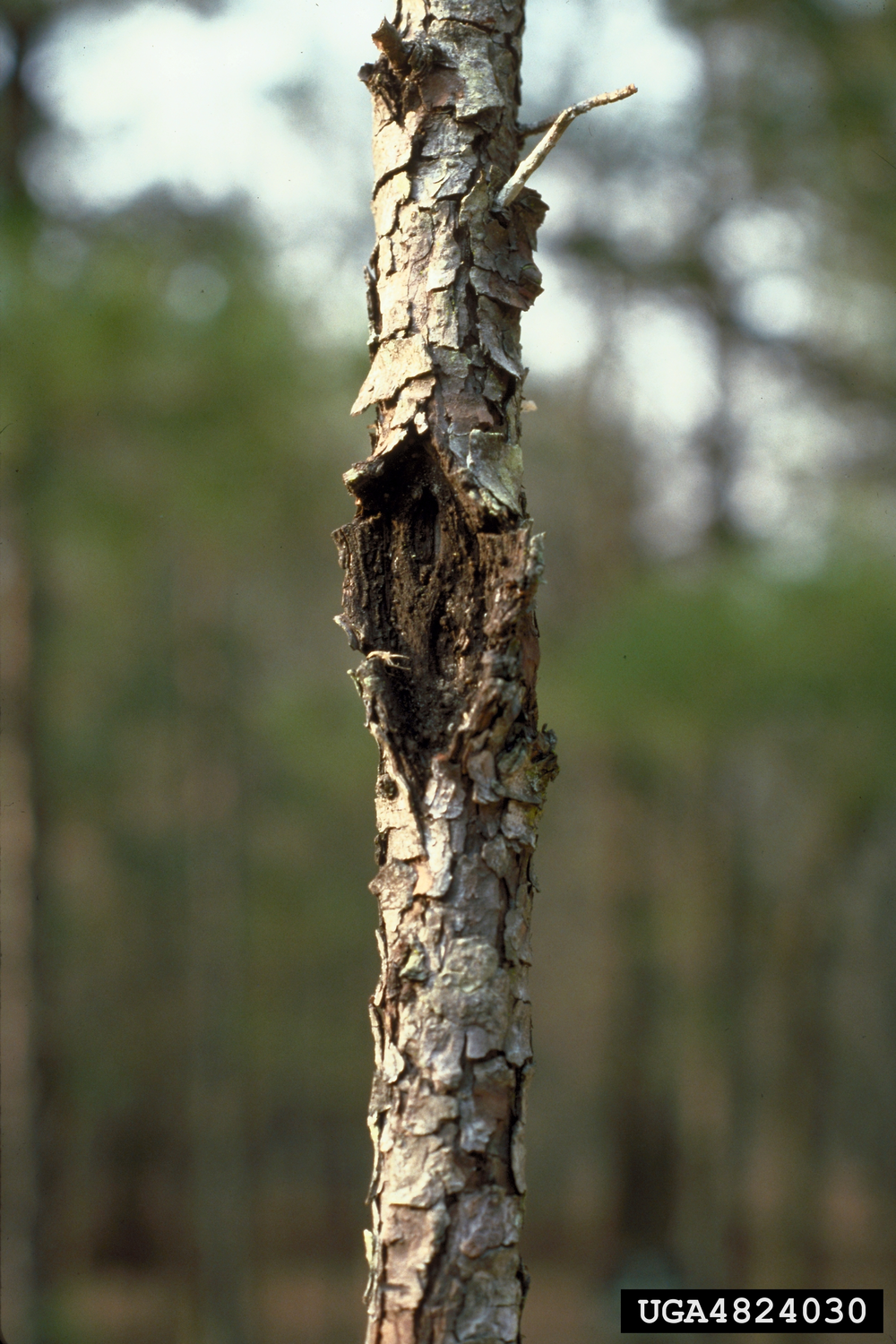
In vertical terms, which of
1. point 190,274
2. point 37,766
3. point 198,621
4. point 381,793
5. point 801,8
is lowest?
point 381,793

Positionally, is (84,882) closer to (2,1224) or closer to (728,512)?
(2,1224)

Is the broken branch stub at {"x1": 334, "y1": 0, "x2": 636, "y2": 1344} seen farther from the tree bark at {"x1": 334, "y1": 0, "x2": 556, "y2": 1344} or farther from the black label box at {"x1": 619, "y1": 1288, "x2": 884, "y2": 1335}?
the black label box at {"x1": 619, "y1": 1288, "x2": 884, "y2": 1335}

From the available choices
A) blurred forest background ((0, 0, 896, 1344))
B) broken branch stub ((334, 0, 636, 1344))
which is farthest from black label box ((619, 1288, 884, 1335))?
blurred forest background ((0, 0, 896, 1344))

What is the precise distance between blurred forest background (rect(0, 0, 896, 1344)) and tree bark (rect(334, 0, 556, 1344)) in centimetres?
351

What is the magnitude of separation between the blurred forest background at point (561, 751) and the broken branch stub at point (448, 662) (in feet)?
11.5

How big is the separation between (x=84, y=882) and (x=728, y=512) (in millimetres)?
6735

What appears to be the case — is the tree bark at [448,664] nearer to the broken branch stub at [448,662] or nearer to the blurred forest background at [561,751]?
the broken branch stub at [448,662]

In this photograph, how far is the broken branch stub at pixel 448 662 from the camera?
3.70 ft

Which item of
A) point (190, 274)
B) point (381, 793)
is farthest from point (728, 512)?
point (381, 793)

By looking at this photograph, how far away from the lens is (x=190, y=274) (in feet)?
16.6

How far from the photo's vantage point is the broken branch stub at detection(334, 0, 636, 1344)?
3.70ft

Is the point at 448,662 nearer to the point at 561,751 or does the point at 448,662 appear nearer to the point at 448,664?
the point at 448,664

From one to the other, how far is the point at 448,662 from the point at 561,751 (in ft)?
21.9

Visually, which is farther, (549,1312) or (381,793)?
(549,1312)
